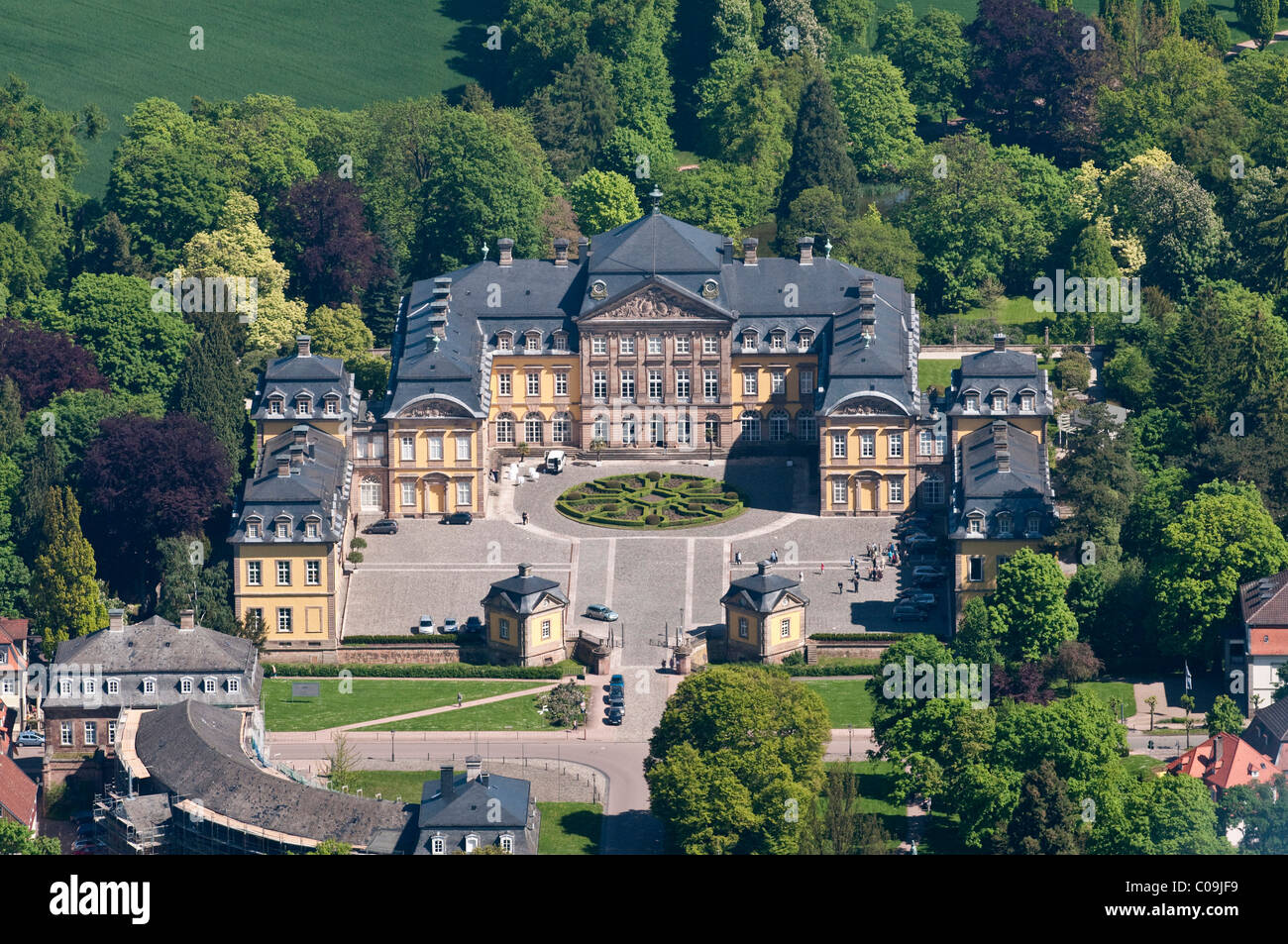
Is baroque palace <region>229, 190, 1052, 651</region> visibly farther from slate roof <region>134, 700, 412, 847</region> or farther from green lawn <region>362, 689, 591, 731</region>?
slate roof <region>134, 700, 412, 847</region>

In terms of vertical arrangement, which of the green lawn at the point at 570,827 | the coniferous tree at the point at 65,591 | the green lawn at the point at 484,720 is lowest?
the green lawn at the point at 570,827

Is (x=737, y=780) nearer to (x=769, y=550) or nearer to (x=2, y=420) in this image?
(x=769, y=550)

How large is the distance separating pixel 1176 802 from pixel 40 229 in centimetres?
10533

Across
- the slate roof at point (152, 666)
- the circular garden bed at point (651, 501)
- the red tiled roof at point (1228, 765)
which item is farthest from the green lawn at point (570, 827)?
the circular garden bed at point (651, 501)

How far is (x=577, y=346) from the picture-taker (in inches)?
6063

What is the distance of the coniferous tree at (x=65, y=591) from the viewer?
420 feet

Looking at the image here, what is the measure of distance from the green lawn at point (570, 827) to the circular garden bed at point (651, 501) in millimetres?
34220

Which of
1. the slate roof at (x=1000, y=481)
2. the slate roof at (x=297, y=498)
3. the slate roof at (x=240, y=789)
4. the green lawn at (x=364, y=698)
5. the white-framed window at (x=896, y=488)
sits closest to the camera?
the slate roof at (x=240, y=789)

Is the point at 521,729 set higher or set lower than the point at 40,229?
lower

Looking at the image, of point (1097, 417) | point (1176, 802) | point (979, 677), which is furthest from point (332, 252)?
point (1176, 802)

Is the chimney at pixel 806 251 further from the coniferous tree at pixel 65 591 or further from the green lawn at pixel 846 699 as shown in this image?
the coniferous tree at pixel 65 591

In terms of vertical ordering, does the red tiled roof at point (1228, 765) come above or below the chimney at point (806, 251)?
below

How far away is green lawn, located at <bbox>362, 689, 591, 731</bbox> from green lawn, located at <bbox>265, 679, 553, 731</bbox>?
3.84 feet

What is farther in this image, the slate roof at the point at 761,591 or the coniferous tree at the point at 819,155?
the coniferous tree at the point at 819,155
